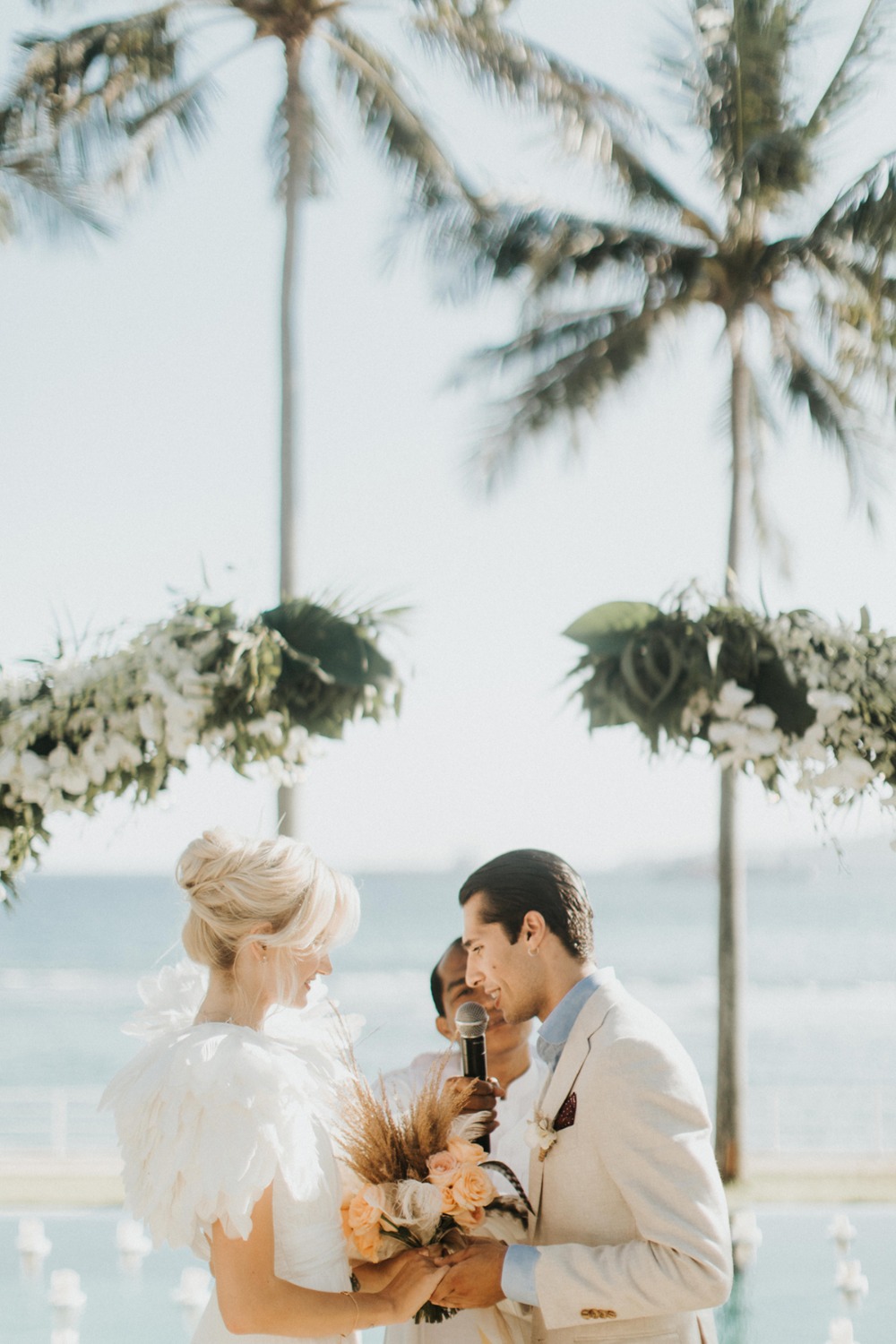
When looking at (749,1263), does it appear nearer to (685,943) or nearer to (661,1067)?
(661,1067)

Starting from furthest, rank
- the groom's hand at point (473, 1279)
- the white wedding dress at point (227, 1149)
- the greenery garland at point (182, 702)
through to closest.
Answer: the greenery garland at point (182, 702) < the groom's hand at point (473, 1279) < the white wedding dress at point (227, 1149)

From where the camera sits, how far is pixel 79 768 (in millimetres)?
4867

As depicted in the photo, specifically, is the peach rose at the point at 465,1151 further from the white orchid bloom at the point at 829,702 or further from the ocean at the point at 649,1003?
the white orchid bloom at the point at 829,702

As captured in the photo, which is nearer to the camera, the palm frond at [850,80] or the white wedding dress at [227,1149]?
the white wedding dress at [227,1149]

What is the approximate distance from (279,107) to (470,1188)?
9.40m

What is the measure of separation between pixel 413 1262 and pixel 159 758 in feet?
8.91

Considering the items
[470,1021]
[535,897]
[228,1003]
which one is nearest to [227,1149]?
[228,1003]

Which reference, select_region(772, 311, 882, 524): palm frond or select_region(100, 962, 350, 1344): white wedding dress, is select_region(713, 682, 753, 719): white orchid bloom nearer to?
select_region(100, 962, 350, 1344): white wedding dress

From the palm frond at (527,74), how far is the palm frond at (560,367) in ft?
5.15

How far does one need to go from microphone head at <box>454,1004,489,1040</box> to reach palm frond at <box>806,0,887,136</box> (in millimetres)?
9777

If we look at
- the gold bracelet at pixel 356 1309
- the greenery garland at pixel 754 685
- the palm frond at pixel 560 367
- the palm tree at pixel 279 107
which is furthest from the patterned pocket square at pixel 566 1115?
the palm frond at pixel 560 367

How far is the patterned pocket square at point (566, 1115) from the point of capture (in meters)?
2.59

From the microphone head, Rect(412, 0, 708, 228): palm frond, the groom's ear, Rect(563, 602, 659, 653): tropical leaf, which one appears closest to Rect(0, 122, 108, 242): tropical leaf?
Rect(412, 0, 708, 228): palm frond

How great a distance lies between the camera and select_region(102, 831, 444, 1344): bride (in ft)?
7.79
